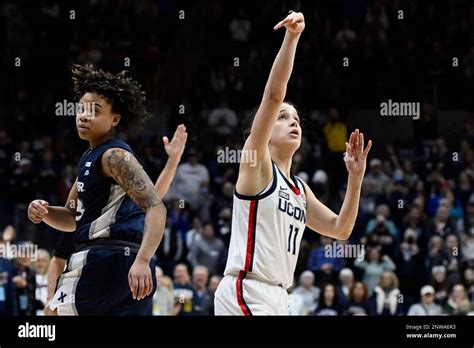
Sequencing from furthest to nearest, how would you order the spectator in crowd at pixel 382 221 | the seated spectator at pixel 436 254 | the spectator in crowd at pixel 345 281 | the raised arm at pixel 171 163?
1. the spectator in crowd at pixel 382 221
2. the seated spectator at pixel 436 254
3. the spectator in crowd at pixel 345 281
4. the raised arm at pixel 171 163

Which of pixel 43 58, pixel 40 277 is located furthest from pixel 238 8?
pixel 40 277

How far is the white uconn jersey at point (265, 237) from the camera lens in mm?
5703

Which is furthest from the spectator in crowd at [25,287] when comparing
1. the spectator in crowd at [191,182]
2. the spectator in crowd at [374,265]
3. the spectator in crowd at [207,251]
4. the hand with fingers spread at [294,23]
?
the hand with fingers spread at [294,23]

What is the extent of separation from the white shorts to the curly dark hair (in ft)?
3.81

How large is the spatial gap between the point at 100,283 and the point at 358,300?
665 centimetres

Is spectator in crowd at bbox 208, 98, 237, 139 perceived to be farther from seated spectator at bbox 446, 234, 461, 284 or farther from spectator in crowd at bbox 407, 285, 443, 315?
→ spectator in crowd at bbox 407, 285, 443, 315

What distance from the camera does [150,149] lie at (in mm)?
14391

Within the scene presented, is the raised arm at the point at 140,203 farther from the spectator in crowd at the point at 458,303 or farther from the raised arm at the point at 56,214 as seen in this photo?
the spectator in crowd at the point at 458,303

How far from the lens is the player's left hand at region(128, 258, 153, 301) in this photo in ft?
17.4

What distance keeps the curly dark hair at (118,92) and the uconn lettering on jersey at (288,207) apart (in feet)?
3.43

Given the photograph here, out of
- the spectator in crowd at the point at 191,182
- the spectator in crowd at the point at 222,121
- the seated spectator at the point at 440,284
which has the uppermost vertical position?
the spectator in crowd at the point at 222,121

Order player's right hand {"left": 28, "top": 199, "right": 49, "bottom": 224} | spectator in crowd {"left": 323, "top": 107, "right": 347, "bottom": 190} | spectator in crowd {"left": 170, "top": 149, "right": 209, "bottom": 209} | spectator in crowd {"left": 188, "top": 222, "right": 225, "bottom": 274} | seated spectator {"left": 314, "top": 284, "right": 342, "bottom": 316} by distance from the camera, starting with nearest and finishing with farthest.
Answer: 1. player's right hand {"left": 28, "top": 199, "right": 49, "bottom": 224}
2. seated spectator {"left": 314, "top": 284, "right": 342, "bottom": 316}
3. spectator in crowd {"left": 188, "top": 222, "right": 225, "bottom": 274}
4. spectator in crowd {"left": 170, "top": 149, "right": 209, "bottom": 209}
5. spectator in crowd {"left": 323, "top": 107, "right": 347, "bottom": 190}

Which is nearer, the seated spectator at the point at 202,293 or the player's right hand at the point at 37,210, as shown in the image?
the player's right hand at the point at 37,210

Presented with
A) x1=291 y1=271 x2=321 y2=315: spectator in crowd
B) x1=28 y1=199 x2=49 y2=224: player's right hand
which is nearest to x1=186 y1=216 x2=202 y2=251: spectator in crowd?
x1=291 y1=271 x2=321 y2=315: spectator in crowd
